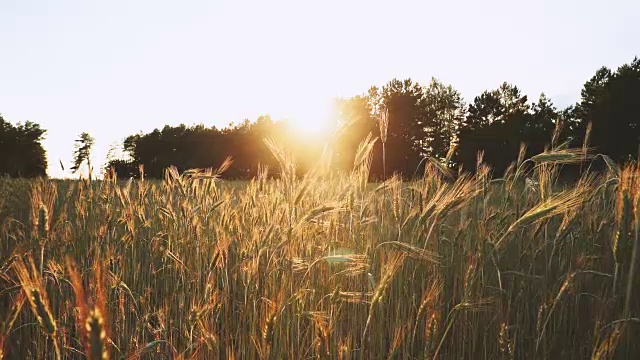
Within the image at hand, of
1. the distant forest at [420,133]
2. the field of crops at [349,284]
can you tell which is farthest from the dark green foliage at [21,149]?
the field of crops at [349,284]

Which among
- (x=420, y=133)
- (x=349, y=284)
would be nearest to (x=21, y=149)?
(x=420, y=133)

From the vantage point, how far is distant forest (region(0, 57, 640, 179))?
28078 millimetres

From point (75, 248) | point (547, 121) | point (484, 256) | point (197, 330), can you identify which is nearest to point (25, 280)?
point (197, 330)

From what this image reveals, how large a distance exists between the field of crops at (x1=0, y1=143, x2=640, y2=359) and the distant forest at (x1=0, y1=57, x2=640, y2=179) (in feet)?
86.5

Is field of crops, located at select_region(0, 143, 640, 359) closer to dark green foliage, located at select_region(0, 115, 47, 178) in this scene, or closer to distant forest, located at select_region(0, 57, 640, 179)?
distant forest, located at select_region(0, 57, 640, 179)

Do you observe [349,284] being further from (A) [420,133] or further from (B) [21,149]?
(B) [21,149]

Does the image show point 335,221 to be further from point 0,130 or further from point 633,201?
point 0,130

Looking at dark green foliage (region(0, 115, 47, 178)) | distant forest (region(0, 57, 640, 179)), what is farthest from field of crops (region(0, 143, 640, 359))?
dark green foliage (region(0, 115, 47, 178))

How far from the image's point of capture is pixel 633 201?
58.4 inches

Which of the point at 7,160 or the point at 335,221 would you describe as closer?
the point at 335,221

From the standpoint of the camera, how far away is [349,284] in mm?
2510

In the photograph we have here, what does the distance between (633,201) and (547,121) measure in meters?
36.3

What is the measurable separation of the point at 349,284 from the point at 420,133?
41.5 meters

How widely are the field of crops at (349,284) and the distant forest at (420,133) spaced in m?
26.4
